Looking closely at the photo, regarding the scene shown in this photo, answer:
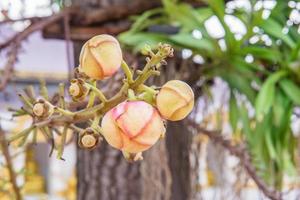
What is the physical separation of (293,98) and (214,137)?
11 centimetres

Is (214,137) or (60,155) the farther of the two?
(214,137)

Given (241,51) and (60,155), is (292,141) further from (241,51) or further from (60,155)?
(60,155)

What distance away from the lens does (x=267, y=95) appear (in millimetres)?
610

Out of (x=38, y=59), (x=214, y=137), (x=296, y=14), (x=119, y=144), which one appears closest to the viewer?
(x=119, y=144)

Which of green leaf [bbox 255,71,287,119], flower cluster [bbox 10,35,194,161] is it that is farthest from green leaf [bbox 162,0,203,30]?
flower cluster [bbox 10,35,194,161]

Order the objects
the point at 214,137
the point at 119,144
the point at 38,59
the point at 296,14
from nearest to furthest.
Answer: the point at 119,144 < the point at 214,137 < the point at 296,14 < the point at 38,59

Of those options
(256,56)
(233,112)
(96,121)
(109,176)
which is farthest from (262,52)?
(96,121)

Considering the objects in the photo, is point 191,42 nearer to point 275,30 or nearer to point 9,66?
point 275,30

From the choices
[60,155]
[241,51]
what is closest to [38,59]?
[241,51]

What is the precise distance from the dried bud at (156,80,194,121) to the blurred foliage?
40 cm

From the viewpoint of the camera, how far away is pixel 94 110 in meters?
0.24

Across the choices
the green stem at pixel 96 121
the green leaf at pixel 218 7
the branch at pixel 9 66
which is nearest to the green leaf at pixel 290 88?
the green leaf at pixel 218 7

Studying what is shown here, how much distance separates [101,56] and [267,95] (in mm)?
423

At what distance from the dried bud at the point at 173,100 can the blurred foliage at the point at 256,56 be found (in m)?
0.40
